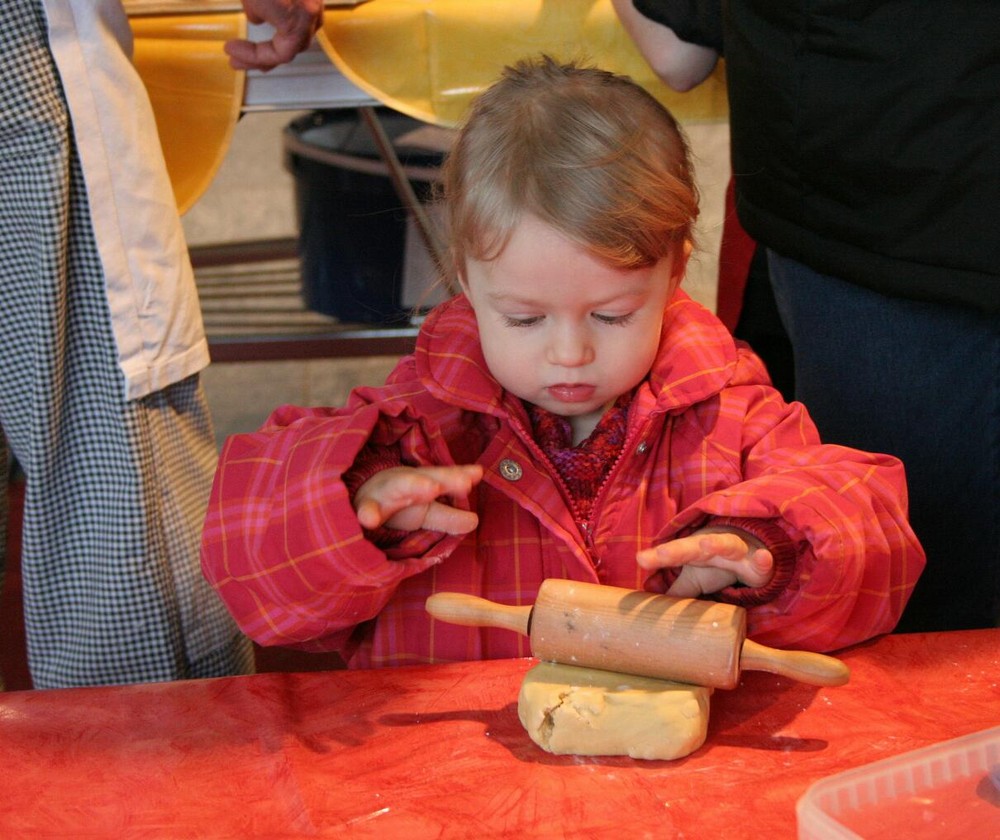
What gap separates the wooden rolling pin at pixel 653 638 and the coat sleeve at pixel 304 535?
0.10m

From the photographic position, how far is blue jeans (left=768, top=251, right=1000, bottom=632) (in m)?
1.29

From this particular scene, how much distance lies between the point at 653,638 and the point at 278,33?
3.39 ft

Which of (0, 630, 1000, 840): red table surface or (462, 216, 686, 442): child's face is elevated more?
(462, 216, 686, 442): child's face

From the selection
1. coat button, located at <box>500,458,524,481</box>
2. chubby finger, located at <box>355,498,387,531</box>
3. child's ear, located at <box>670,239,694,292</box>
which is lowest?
coat button, located at <box>500,458,524,481</box>

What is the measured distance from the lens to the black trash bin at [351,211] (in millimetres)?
2082

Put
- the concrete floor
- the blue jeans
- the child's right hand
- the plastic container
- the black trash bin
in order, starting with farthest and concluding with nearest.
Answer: the black trash bin < the concrete floor < the blue jeans < the child's right hand < the plastic container

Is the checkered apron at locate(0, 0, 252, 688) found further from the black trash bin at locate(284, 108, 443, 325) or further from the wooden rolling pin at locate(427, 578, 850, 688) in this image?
the black trash bin at locate(284, 108, 443, 325)

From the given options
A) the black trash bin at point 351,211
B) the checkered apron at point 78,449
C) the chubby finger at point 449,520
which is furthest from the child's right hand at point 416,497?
the black trash bin at point 351,211

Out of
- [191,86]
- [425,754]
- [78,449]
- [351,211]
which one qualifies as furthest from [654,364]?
[351,211]

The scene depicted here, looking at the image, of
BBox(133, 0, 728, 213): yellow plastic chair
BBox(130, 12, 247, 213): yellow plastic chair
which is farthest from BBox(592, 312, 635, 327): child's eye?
BBox(130, 12, 247, 213): yellow plastic chair

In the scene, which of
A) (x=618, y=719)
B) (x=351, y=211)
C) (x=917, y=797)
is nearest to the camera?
(x=917, y=797)

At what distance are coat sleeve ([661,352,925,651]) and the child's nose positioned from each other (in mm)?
167

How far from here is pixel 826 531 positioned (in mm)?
983

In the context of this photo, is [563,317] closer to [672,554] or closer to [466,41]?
[672,554]
